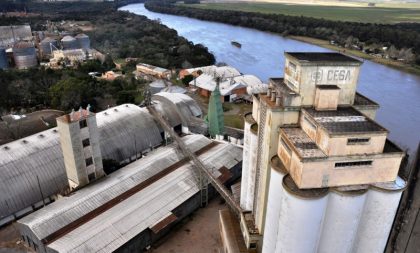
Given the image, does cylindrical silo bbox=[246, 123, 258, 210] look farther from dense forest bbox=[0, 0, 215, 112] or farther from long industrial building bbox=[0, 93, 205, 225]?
dense forest bbox=[0, 0, 215, 112]

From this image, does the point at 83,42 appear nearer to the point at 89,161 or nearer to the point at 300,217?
the point at 89,161

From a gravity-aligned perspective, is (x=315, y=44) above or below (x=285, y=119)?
below

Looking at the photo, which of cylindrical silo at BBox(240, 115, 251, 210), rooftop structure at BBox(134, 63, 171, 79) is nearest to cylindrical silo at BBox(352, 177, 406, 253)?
cylindrical silo at BBox(240, 115, 251, 210)

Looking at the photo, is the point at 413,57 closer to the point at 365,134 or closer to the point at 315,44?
the point at 315,44

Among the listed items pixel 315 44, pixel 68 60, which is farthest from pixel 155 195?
pixel 315 44

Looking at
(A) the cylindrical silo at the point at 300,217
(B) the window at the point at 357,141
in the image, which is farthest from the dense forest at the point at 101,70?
(B) the window at the point at 357,141

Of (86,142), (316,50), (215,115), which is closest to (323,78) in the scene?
(86,142)
